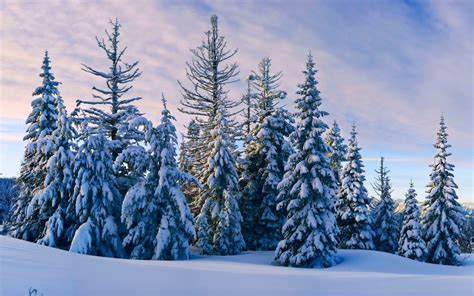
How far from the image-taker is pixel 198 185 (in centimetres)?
2128

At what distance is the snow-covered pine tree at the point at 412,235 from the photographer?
29.7 m

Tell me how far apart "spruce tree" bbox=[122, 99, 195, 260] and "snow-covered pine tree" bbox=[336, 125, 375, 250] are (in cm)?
1712

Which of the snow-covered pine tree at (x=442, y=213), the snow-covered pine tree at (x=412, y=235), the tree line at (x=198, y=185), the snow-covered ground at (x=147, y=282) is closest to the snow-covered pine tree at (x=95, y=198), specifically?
the tree line at (x=198, y=185)

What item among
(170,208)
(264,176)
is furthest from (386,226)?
(170,208)

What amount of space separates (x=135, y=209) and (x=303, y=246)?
31.7 ft

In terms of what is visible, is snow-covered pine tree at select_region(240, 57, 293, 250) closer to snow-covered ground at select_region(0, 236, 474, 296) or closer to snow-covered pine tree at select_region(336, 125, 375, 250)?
snow-covered pine tree at select_region(336, 125, 375, 250)

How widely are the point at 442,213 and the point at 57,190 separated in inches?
1172

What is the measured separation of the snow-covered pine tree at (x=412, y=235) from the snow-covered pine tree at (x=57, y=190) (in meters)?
25.9

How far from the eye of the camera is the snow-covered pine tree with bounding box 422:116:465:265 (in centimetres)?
3022

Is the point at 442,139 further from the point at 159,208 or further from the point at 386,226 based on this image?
the point at 159,208

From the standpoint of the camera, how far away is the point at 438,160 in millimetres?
31375

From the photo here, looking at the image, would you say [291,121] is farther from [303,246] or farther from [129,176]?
[129,176]

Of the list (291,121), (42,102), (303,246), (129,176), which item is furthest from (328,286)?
(42,102)

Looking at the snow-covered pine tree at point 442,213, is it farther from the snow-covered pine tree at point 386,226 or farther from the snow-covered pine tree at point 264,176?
the snow-covered pine tree at point 264,176
